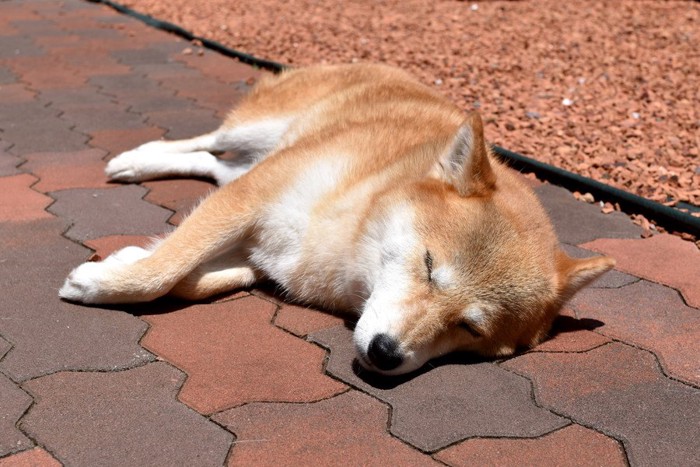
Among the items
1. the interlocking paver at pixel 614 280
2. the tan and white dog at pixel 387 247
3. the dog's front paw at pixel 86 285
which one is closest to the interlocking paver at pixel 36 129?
the tan and white dog at pixel 387 247

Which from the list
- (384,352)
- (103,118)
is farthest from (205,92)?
(384,352)

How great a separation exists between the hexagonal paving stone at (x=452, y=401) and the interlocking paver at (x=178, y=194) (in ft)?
4.39

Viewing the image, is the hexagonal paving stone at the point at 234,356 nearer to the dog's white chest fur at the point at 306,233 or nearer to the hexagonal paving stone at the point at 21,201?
the dog's white chest fur at the point at 306,233

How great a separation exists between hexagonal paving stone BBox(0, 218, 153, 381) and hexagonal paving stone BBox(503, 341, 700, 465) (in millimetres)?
1280

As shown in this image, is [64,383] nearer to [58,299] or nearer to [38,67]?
[58,299]

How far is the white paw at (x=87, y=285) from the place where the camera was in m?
2.74

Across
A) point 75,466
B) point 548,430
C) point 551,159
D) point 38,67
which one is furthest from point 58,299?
point 38,67

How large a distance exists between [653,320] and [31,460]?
7.37 ft

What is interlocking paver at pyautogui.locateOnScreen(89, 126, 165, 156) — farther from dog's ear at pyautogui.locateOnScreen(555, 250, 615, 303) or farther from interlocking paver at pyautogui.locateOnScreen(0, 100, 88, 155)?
dog's ear at pyautogui.locateOnScreen(555, 250, 615, 303)

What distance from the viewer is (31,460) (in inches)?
77.4

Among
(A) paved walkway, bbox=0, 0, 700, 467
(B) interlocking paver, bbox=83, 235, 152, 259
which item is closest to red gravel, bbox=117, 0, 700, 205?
(A) paved walkway, bbox=0, 0, 700, 467

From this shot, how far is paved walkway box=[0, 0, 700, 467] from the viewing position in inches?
84.7

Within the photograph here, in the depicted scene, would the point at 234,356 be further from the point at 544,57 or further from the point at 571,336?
the point at 544,57

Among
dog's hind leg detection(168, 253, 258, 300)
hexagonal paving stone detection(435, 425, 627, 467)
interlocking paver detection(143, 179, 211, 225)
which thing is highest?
hexagonal paving stone detection(435, 425, 627, 467)
